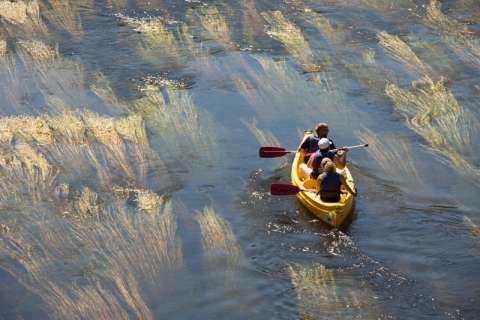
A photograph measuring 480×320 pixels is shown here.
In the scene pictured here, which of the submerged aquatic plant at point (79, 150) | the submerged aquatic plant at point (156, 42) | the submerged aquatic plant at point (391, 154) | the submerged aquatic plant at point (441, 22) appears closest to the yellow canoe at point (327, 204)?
the submerged aquatic plant at point (391, 154)

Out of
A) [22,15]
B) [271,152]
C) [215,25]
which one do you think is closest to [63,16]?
[22,15]

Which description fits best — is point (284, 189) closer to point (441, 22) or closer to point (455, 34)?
point (455, 34)

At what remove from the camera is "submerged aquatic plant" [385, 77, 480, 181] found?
13645mm

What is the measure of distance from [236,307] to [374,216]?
3194 mm

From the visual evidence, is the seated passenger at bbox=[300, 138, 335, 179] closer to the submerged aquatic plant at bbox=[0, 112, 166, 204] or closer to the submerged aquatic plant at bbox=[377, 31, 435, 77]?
the submerged aquatic plant at bbox=[0, 112, 166, 204]

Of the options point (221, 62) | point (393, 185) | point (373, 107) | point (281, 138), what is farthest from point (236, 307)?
point (221, 62)

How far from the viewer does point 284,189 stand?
39.3 ft

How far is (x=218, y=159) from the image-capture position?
45.0ft

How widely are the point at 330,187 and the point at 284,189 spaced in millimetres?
761

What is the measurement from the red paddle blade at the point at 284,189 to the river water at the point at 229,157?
313mm

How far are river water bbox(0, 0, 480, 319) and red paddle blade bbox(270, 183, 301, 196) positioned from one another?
1.03ft

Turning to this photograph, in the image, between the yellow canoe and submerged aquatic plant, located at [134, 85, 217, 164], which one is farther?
submerged aquatic plant, located at [134, 85, 217, 164]

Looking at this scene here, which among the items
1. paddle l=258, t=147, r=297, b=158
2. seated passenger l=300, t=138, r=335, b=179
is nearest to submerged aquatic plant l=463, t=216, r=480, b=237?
seated passenger l=300, t=138, r=335, b=179

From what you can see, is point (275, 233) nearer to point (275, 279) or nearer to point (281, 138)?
point (275, 279)
